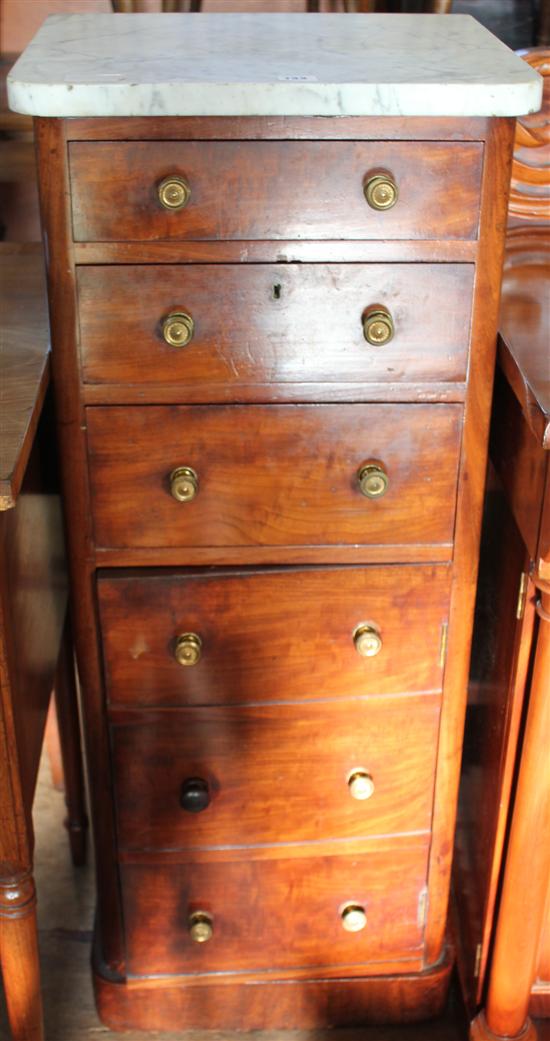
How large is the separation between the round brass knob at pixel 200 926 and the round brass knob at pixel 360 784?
26cm

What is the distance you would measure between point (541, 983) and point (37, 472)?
0.93m

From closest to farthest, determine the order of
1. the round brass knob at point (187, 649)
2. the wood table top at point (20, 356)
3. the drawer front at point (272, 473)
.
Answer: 1. the wood table top at point (20, 356)
2. the drawer front at point (272, 473)
3. the round brass knob at point (187, 649)

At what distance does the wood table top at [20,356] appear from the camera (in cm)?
103

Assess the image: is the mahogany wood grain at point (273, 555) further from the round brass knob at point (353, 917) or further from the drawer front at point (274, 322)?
the round brass knob at point (353, 917)

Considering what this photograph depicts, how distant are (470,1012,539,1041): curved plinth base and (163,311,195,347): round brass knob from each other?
967 mm

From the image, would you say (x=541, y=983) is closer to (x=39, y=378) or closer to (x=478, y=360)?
(x=478, y=360)

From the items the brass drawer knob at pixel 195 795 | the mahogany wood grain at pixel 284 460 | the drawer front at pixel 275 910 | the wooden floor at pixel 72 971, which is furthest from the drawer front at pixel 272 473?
the wooden floor at pixel 72 971

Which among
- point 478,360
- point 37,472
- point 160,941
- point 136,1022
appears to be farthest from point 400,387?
point 136,1022

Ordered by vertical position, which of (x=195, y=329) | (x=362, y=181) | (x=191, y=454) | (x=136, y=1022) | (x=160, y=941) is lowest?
(x=136, y=1022)

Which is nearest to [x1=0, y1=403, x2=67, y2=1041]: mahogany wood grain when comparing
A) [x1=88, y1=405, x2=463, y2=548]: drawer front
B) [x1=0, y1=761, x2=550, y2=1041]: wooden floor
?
[x1=88, y1=405, x2=463, y2=548]: drawer front

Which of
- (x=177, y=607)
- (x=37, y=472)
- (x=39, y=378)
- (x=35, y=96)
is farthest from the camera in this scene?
(x=37, y=472)

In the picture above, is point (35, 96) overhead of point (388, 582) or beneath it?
overhead

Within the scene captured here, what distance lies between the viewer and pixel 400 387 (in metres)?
1.23

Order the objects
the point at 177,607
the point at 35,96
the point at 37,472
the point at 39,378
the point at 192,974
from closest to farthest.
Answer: the point at 35,96, the point at 39,378, the point at 177,607, the point at 37,472, the point at 192,974
